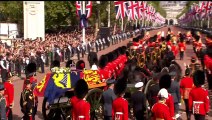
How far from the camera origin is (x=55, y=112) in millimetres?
10320

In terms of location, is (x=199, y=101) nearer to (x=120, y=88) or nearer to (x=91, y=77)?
(x=120, y=88)

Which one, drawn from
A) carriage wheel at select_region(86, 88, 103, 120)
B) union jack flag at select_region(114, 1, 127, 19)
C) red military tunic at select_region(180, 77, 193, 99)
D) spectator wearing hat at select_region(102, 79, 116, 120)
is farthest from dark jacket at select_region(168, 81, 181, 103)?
union jack flag at select_region(114, 1, 127, 19)

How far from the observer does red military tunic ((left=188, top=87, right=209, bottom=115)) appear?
30.4 ft

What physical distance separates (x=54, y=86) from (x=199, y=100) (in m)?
3.18

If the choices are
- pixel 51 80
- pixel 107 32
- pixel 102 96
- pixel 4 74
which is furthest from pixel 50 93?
pixel 107 32

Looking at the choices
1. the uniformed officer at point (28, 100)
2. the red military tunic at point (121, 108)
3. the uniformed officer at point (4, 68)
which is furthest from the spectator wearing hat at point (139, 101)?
the uniformed officer at point (4, 68)

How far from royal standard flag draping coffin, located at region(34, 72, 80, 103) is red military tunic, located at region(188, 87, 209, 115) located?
277cm

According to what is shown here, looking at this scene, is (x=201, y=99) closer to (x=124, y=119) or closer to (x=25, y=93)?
(x=124, y=119)

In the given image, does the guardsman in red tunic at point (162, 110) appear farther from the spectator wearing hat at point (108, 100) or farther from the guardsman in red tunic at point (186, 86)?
the guardsman in red tunic at point (186, 86)

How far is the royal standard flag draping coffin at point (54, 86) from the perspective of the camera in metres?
10.0

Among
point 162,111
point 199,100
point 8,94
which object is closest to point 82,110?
point 162,111

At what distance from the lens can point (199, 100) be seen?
9.30 meters

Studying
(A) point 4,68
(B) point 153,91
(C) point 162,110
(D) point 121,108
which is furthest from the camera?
(A) point 4,68

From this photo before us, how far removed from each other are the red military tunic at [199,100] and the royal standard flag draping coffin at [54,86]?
109 inches
